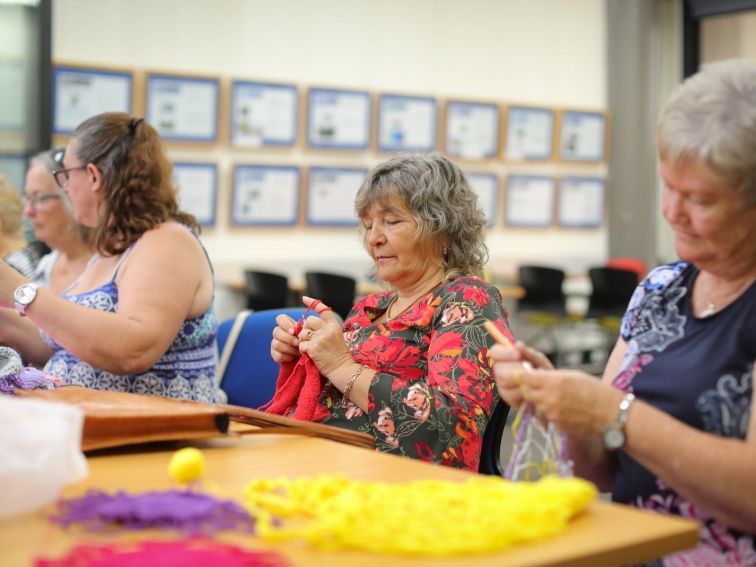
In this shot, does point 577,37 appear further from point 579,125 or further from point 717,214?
point 717,214

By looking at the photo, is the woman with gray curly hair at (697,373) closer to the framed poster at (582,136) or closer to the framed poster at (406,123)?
the framed poster at (406,123)

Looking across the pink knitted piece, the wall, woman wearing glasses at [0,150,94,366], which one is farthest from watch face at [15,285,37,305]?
the wall

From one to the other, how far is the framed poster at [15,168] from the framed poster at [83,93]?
0.68m

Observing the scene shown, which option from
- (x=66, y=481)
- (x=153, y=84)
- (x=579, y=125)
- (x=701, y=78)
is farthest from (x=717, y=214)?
(x=579, y=125)

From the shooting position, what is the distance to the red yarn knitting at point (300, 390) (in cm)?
228

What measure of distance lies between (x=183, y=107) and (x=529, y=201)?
3.27 m

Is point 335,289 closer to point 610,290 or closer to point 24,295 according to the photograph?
point 610,290

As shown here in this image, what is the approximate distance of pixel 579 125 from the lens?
29.7 feet

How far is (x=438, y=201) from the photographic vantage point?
96.3 inches

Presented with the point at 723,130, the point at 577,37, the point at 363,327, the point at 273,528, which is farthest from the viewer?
the point at 577,37

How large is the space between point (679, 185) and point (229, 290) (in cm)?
Result: 584

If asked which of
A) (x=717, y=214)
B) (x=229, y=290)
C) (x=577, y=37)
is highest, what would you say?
(x=577, y=37)

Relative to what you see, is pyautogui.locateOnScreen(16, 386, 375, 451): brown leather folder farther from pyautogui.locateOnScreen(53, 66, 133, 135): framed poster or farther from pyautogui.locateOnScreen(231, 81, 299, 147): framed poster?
pyautogui.locateOnScreen(231, 81, 299, 147): framed poster

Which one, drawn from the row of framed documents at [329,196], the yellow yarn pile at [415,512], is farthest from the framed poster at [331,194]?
the yellow yarn pile at [415,512]
